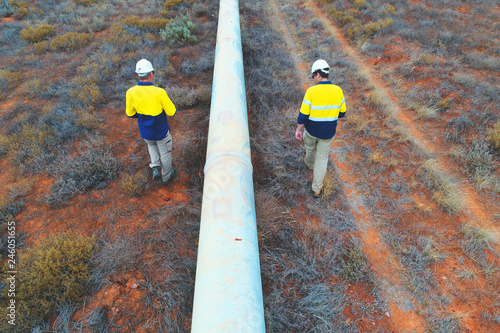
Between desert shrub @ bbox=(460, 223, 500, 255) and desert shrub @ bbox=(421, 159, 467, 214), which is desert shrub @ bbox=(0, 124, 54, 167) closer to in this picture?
desert shrub @ bbox=(421, 159, 467, 214)

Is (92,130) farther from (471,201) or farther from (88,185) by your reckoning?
(471,201)

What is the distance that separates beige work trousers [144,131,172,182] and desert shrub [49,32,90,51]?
8.06 m

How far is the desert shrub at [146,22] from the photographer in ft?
34.8

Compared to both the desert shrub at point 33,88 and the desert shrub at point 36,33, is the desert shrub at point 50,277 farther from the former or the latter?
the desert shrub at point 36,33

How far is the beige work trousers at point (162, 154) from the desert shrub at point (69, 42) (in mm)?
8056

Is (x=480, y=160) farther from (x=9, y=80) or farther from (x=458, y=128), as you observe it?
(x=9, y=80)

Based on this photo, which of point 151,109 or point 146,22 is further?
point 146,22

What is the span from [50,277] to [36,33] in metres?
11.7

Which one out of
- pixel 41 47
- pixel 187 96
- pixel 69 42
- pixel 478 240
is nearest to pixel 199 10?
pixel 69 42

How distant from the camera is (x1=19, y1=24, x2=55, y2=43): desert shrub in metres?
10.1

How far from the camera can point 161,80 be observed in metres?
7.59

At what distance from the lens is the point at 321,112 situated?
418 cm

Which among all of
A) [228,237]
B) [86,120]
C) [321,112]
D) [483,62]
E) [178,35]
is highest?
[321,112]

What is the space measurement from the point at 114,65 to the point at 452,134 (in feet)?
33.7
